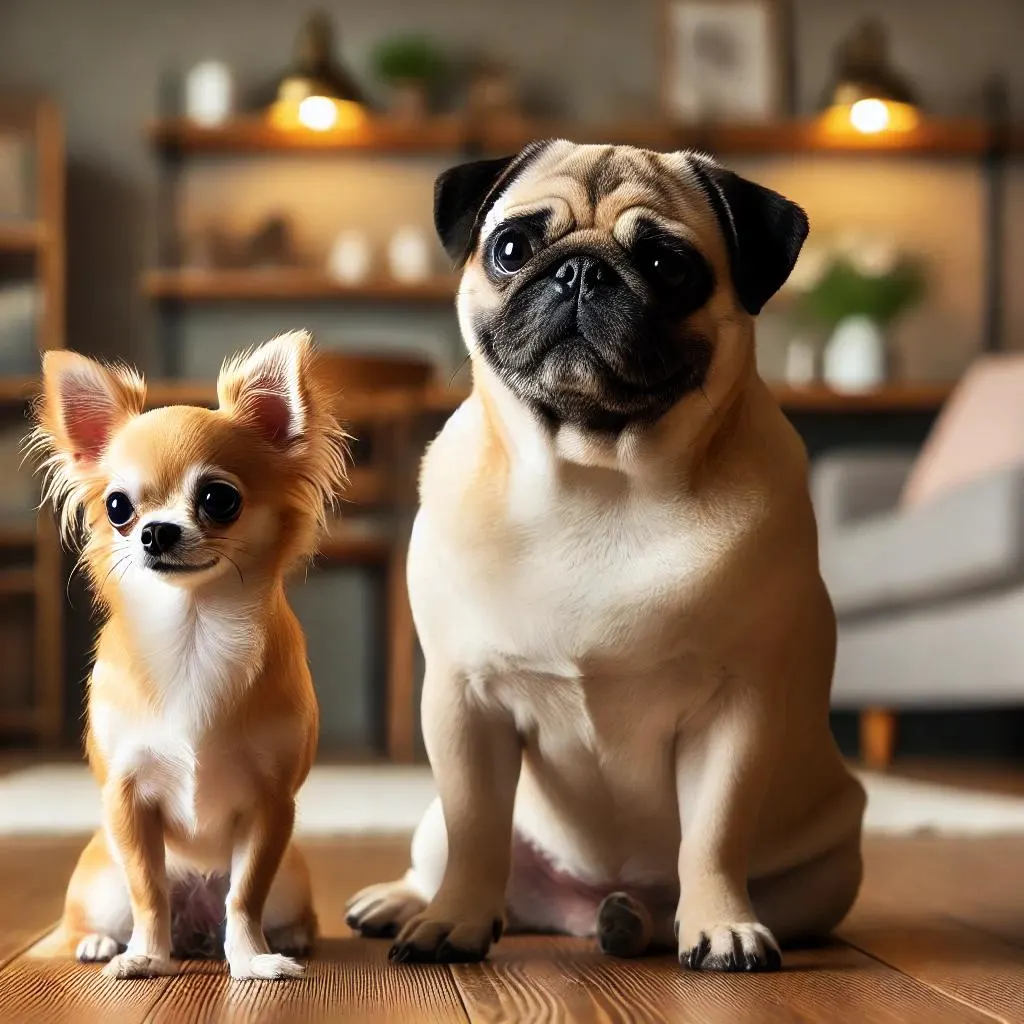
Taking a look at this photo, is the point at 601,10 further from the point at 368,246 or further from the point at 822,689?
the point at 822,689

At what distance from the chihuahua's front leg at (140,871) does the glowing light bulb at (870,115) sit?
169 inches

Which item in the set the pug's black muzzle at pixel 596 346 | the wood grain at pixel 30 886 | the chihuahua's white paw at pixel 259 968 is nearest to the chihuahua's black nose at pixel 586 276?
the pug's black muzzle at pixel 596 346

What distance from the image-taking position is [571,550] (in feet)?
4.07

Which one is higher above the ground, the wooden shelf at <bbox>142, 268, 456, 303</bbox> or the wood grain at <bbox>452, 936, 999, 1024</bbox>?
the wooden shelf at <bbox>142, 268, 456, 303</bbox>

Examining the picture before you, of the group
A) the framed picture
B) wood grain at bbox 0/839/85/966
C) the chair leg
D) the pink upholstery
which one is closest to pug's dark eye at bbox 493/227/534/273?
wood grain at bbox 0/839/85/966

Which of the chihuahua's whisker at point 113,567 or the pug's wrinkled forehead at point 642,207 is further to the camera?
the pug's wrinkled forehead at point 642,207

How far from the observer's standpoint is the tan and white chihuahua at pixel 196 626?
1.11 metres

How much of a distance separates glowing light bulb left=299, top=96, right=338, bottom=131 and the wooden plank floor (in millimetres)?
3636

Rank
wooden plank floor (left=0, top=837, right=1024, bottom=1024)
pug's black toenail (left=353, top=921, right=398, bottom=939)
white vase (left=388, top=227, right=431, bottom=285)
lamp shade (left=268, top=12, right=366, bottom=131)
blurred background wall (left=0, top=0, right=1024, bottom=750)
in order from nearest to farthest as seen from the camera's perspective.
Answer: wooden plank floor (left=0, top=837, right=1024, bottom=1024) < pug's black toenail (left=353, top=921, right=398, bottom=939) < lamp shade (left=268, top=12, right=366, bottom=131) < white vase (left=388, top=227, right=431, bottom=285) < blurred background wall (left=0, top=0, right=1024, bottom=750)

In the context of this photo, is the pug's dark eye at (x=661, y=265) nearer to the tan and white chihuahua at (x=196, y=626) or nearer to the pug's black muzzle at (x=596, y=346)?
the pug's black muzzle at (x=596, y=346)

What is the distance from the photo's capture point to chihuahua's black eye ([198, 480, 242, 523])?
111 cm

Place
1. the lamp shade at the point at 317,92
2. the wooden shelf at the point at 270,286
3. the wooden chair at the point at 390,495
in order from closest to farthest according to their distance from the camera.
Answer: the wooden chair at the point at 390,495
the lamp shade at the point at 317,92
the wooden shelf at the point at 270,286

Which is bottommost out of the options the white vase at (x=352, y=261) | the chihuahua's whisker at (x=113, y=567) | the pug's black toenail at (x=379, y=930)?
the pug's black toenail at (x=379, y=930)

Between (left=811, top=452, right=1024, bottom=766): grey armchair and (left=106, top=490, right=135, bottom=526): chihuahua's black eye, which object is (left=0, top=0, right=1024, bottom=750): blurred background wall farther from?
(left=106, top=490, right=135, bottom=526): chihuahua's black eye
